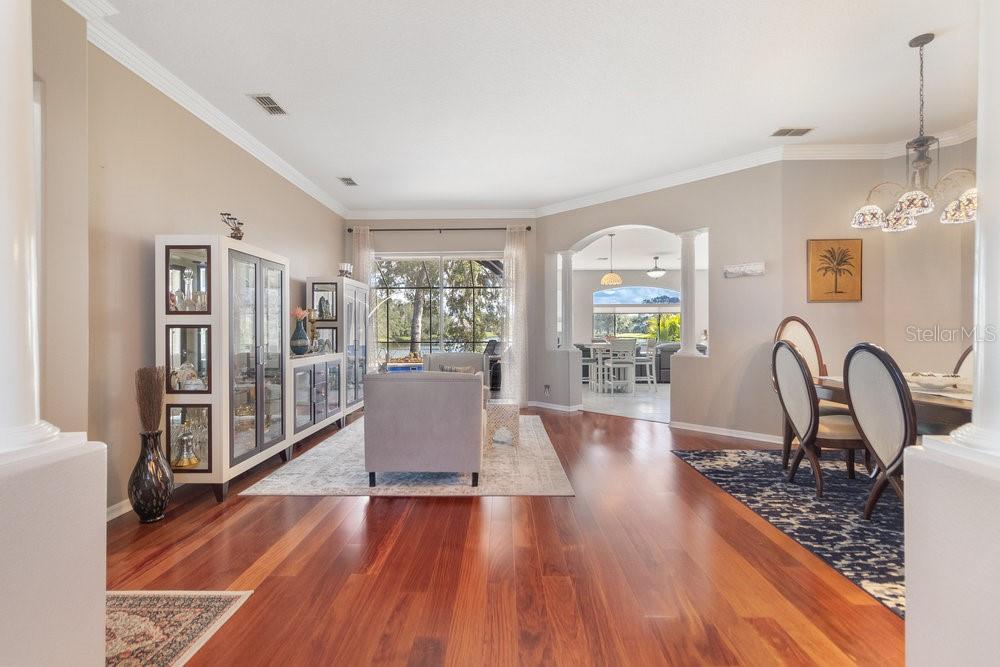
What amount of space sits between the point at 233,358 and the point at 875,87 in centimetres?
489

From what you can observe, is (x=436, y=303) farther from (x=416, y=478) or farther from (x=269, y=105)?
(x=416, y=478)

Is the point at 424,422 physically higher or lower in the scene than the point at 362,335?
lower

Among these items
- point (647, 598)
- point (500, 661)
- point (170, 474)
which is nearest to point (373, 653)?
point (500, 661)

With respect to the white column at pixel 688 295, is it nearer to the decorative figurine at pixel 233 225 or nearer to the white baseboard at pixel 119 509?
the decorative figurine at pixel 233 225

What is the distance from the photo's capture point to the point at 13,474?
1065 mm

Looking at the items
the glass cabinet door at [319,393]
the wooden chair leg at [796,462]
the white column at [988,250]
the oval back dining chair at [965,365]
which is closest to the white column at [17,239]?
the white column at [988,250]

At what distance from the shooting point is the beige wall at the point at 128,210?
264cm

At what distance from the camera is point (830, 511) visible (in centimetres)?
280

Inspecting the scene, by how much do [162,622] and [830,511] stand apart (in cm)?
343

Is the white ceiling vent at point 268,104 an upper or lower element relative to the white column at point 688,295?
upper

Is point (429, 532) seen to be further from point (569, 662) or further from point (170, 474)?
point (170, 474)

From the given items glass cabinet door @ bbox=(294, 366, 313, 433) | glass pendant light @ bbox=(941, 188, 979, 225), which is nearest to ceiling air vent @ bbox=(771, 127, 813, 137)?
glass pendant light @ bbox=(941, 188, 979, 225)

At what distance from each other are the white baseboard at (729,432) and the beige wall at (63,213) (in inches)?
198

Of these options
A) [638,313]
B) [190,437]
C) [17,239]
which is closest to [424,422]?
[190,437]
